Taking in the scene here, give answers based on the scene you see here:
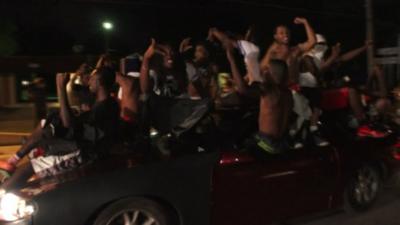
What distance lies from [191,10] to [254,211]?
2360 centimetres

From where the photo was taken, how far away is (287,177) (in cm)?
490

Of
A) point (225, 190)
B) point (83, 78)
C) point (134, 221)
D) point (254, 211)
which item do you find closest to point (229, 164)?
point (225, 190)

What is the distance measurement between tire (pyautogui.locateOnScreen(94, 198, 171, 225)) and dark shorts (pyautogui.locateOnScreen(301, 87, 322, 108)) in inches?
83.1

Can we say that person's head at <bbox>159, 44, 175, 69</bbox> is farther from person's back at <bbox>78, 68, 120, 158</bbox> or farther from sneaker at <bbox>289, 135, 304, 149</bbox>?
sneaker at <bbox>289, 135, 304, 149</bbox>

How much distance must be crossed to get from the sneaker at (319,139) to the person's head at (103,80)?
200 cm

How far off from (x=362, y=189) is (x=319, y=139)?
2.93 feet

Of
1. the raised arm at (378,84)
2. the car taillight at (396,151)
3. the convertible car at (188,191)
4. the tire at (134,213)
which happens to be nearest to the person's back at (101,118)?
the convertible car at (188,191)

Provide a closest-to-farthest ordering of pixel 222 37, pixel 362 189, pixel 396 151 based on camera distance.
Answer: pixel 222 37
pixel 362 189
pixel 396 151

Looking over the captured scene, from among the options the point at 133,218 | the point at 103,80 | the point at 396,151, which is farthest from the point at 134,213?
the point at 396,151

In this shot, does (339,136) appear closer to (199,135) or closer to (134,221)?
(199,135)

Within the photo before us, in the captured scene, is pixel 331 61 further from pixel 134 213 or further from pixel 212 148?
pixel 134 213

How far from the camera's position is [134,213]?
425 cm

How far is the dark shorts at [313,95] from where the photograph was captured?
18.8ft

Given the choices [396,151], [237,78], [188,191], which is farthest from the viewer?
[396,151]
